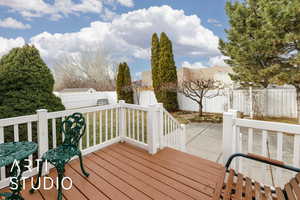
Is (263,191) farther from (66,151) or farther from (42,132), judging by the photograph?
(42,132)

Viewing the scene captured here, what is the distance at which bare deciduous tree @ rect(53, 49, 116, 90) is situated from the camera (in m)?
17.3

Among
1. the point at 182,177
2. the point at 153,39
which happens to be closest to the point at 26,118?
the point at 182,177

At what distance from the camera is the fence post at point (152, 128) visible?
9.61 ft

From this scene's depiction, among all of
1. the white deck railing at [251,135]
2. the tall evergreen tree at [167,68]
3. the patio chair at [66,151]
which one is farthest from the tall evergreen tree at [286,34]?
the patio chair at [66,151]

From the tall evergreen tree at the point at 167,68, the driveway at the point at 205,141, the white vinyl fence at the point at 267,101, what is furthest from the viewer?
the tall evergreen tree at the point at 167,68

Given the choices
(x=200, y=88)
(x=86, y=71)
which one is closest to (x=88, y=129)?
(x=200, y=88)

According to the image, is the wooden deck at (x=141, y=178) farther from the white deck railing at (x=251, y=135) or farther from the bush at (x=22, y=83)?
the bush at (x=22, y=83)

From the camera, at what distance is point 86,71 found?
18.2 metres

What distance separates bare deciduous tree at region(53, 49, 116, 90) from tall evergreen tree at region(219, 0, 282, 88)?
13735 millimetres

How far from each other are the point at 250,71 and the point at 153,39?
248 inches

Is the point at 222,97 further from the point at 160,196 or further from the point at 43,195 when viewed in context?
the point at 43,195

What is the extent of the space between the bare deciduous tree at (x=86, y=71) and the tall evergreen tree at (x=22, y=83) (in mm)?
16150

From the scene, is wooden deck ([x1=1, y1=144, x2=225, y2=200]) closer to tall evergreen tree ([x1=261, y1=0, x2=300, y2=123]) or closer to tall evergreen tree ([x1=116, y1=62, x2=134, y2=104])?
tall evergreen tree ([x1=261, y1=0, x2=300, y2=123])

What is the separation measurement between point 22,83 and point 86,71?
16671mm
